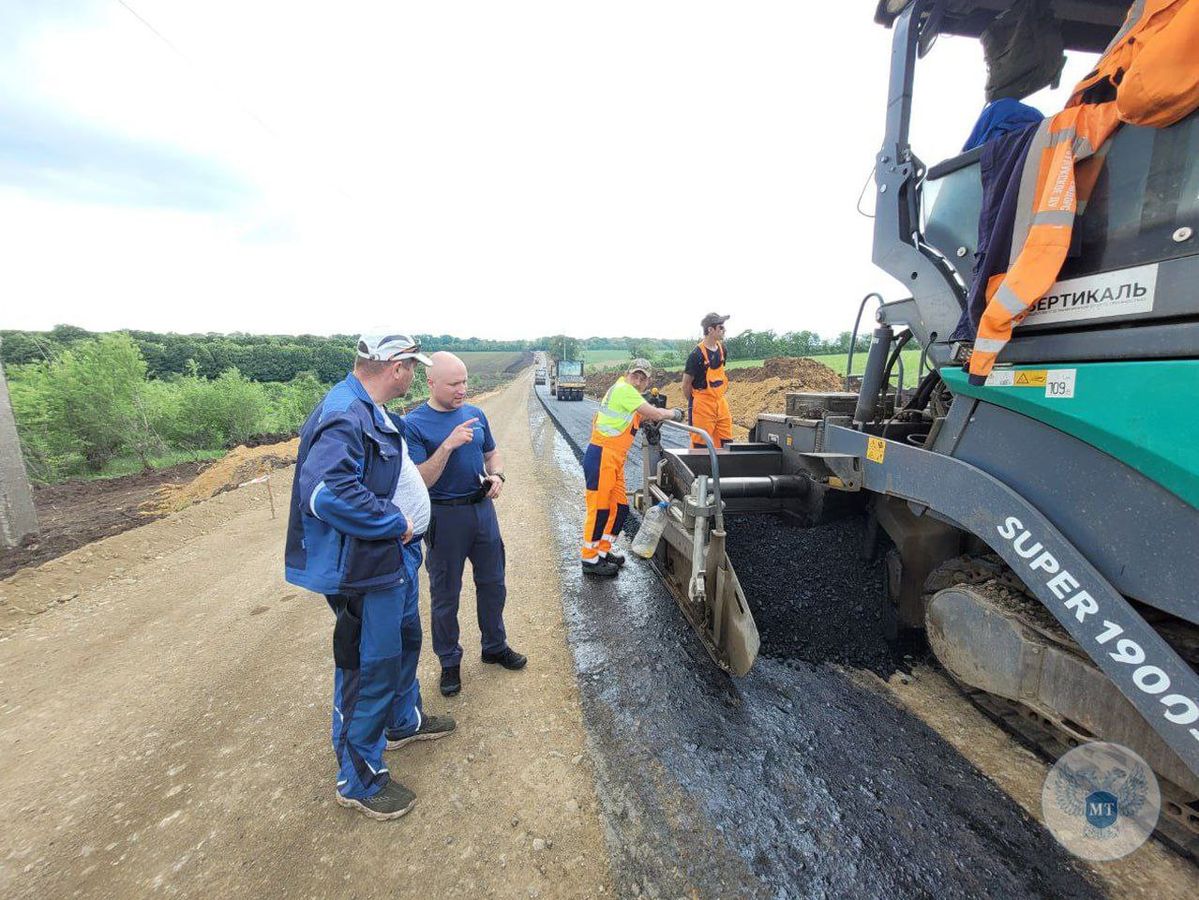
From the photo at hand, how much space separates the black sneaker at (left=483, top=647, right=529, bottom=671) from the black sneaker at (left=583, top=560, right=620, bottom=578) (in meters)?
1.43

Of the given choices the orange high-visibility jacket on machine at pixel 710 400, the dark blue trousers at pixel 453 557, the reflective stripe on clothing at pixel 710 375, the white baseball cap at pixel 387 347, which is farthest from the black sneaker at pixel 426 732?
the reflective stripe on clothing at pixel 710 375

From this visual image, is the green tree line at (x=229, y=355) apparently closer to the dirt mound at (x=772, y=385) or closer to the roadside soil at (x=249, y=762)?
the dirt mound at (x=772, y=385)

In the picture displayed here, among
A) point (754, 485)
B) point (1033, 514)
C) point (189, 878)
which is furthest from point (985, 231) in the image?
point (189, 878)

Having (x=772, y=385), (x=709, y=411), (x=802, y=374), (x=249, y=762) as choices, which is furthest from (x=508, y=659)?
(x=802, y=374)

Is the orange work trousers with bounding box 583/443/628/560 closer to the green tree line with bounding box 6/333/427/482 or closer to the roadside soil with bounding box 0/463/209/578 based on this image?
the roadside soil with bounding box 0/463/209/578

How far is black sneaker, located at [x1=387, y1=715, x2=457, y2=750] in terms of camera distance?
2.66m

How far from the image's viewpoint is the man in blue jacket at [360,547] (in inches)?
80.4

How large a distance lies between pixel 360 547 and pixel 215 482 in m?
10.2

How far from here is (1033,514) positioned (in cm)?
176

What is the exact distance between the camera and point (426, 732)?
8.89 feet

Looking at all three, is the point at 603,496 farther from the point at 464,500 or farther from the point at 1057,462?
the point at 1057,462

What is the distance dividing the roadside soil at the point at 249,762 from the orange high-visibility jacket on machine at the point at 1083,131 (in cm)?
261

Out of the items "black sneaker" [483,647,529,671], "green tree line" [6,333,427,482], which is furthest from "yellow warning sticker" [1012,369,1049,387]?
"green tree line" [6,333,427,482]

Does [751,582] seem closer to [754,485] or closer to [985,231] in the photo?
[754,485]
